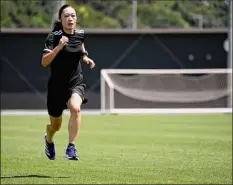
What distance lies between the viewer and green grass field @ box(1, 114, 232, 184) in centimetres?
1086

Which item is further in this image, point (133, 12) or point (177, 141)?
point (133, 12)

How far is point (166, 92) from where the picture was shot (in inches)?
1308

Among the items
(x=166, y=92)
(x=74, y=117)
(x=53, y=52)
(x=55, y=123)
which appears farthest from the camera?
(x=166, y=92)

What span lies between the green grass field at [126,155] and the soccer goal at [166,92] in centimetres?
843

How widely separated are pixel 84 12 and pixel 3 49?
21.7 m

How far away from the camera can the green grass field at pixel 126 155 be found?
10859 mm

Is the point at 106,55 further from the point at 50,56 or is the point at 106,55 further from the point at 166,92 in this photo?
the point at 50,56

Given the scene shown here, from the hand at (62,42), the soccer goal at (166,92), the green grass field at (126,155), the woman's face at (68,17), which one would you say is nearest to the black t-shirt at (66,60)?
the woman's face at (68,17)

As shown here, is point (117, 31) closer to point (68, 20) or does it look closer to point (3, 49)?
point (3, 49)

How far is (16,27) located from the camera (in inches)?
1570

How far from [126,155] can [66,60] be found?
3.68 m

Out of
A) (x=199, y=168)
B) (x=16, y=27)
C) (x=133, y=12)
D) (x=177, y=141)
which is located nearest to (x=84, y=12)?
(x=133, y=12)

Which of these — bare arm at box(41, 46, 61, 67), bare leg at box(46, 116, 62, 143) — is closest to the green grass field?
bare leg at box(46, 116, 62, 143)

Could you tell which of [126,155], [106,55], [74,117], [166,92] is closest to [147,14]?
[106,55]
